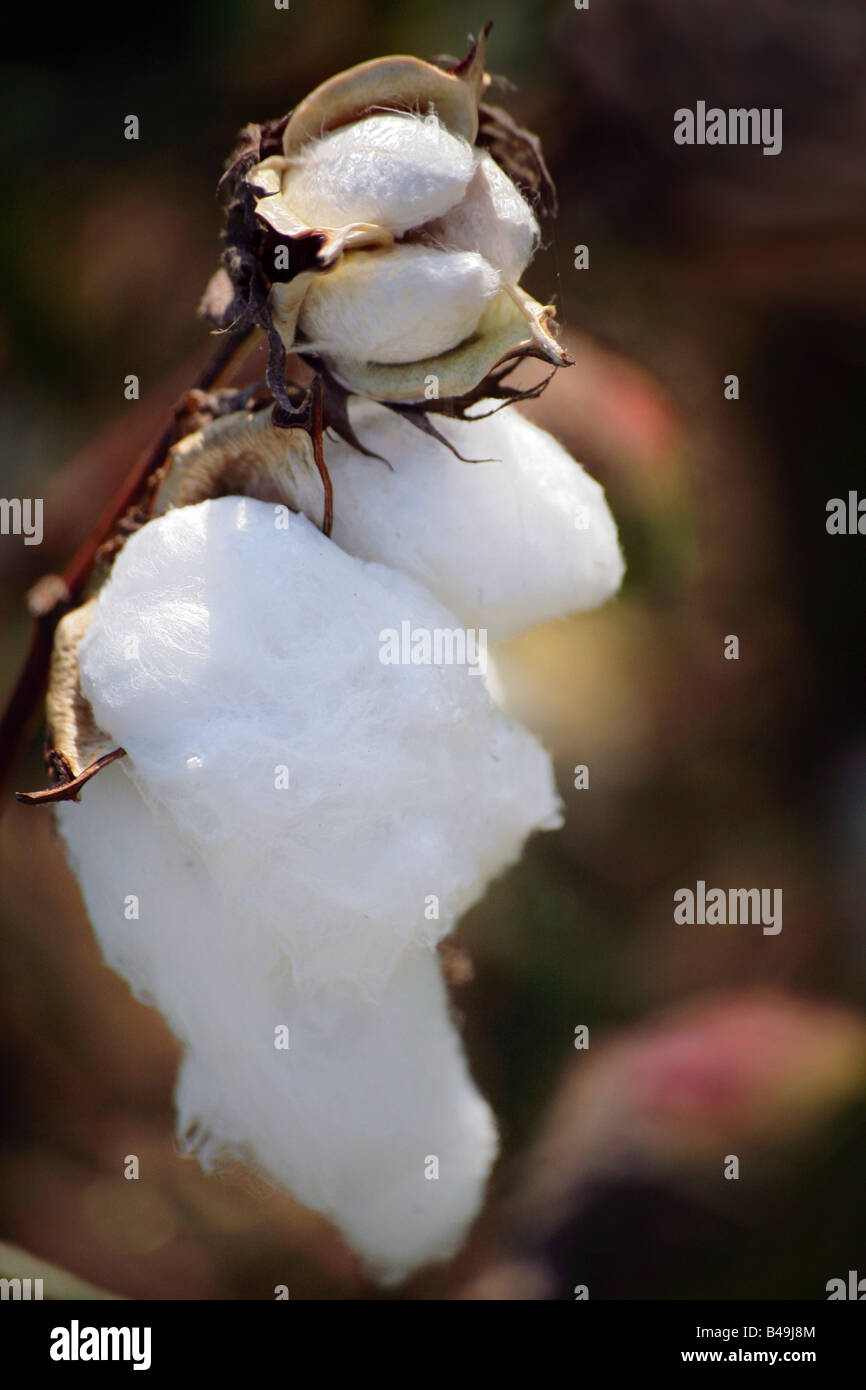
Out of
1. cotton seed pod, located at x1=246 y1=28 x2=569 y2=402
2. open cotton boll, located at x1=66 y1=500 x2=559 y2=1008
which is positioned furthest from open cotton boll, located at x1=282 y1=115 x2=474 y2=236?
open cotton boll, located at x1=66 y1=500 x2=559 y2=1008

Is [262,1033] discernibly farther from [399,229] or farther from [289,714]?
[399,229]

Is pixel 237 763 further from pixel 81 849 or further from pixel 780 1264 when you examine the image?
pixel 780 1264

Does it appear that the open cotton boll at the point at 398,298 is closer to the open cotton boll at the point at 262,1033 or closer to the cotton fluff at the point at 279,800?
the cotton fluff at the point at 279,800

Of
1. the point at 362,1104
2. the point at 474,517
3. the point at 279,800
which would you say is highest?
the point at 474,517

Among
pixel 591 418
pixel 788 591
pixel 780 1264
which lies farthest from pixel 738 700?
pixel 780 1264

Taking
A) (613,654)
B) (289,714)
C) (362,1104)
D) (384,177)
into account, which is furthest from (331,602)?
(613,654)
